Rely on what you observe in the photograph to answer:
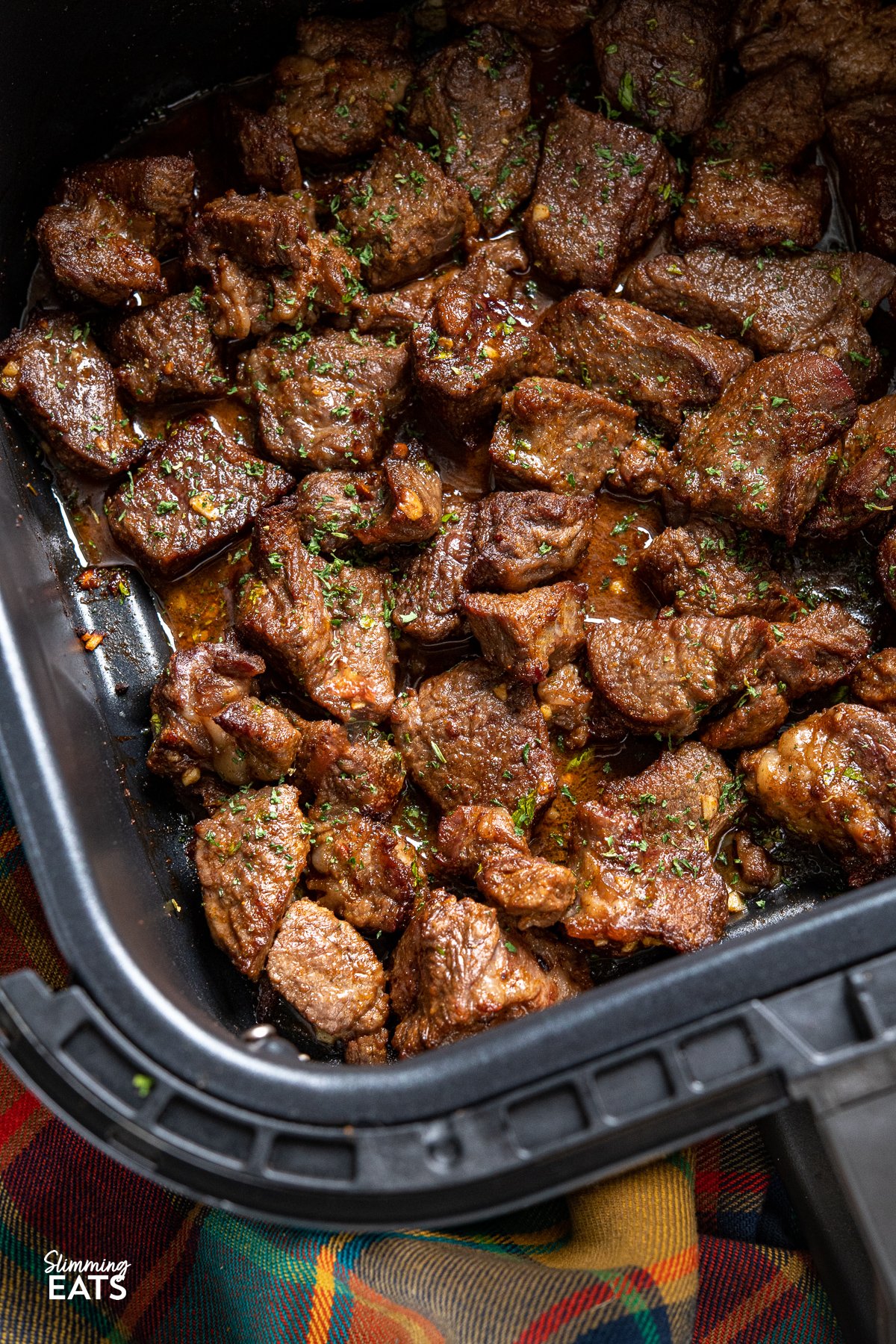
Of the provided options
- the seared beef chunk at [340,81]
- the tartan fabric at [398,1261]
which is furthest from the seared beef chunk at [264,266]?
the tartan fabric at [398,1261]

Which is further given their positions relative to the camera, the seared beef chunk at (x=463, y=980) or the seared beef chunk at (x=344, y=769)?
the seared beef chunk at (x=344, y=769)

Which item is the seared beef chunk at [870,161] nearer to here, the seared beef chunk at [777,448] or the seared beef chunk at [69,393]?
the seared beef chunk at [777,448]

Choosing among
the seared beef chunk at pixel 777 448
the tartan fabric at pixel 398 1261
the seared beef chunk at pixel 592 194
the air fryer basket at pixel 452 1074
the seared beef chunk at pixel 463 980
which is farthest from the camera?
the seared beef chunk at pixel 592 194

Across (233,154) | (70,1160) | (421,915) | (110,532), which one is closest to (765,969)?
(421,915)

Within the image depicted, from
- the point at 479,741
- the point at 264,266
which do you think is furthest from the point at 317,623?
the point at 264,266

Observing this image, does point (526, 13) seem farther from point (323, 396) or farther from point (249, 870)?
point (249, 870)

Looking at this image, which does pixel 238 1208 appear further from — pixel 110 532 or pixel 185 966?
pixel 110 532

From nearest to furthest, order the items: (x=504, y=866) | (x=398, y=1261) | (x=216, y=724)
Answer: (x=398, y=1261)
(x=504, y=866)
(x=216, y=724)

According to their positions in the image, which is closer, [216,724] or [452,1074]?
[452,1074]
